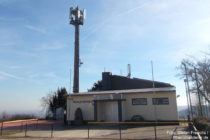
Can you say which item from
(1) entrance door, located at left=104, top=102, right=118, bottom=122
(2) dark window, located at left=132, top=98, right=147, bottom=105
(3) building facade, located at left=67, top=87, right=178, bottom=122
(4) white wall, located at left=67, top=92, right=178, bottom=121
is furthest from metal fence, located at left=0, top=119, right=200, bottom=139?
(1) entrance door, located at left=104, top=102, right=118, bottom=122

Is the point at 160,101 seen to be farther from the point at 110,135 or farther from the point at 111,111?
the point at 110,135

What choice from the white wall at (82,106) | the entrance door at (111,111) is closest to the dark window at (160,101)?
the entrance door at (111,111)

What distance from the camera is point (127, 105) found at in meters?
19.4

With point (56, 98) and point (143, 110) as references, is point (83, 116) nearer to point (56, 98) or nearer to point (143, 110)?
point (143, 110)

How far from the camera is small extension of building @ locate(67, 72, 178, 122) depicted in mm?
17734

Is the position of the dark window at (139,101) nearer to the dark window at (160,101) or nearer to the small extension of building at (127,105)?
the small extension of building at (127,105)

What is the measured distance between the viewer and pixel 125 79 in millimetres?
30734

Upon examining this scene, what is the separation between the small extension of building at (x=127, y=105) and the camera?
58.2 ft

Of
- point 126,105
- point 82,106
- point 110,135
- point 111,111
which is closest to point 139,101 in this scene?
point 126,105

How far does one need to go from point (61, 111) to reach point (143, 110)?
653 inches

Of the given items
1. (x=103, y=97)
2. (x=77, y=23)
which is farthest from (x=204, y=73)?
(x=77, y=23)

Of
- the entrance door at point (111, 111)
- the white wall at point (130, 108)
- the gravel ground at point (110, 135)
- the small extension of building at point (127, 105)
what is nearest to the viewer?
the gravel ground at point (110, 135)

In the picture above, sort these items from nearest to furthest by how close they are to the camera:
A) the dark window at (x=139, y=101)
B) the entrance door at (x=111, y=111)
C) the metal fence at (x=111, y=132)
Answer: the metal fence at (x=111, y=132) → the dark window at (x=139, y=101) → the entrance door at (x=111, y=111)

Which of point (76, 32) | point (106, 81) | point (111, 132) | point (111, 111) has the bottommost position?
point (111, 132)
